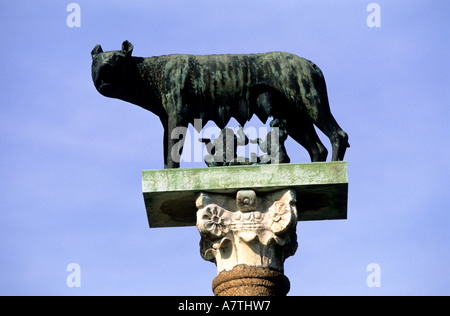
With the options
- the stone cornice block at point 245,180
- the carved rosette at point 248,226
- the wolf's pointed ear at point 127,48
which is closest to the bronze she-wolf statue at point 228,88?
the wolf's pointed ear at point 127,48

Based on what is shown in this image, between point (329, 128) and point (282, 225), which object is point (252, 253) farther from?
point (329, 128)

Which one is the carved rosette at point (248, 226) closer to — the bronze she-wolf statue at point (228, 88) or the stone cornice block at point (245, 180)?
the stone cornice block at point (245, 180)

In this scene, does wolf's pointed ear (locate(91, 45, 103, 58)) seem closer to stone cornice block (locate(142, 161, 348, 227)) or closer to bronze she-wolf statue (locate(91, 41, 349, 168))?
bronze she-wolf statue (locate(91, 41, 349, 168))

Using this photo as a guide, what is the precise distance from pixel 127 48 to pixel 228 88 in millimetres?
1493

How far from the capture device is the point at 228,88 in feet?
52.6

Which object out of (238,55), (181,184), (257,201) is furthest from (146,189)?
(238,55)

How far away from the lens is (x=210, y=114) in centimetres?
1611

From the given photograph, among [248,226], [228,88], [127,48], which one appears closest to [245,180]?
[248,226]

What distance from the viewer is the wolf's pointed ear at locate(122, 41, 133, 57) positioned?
53.5 feet

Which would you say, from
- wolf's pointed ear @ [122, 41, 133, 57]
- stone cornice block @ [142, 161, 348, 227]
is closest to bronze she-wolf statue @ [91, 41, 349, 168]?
wolf's pointed ear @ [122, 41, 133, 57]

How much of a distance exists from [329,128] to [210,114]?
5.19 ft

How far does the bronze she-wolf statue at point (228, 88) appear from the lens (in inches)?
628

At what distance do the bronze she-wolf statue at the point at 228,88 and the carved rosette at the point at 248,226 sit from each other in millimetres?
1087

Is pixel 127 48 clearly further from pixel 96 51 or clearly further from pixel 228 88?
pixel 228 88
